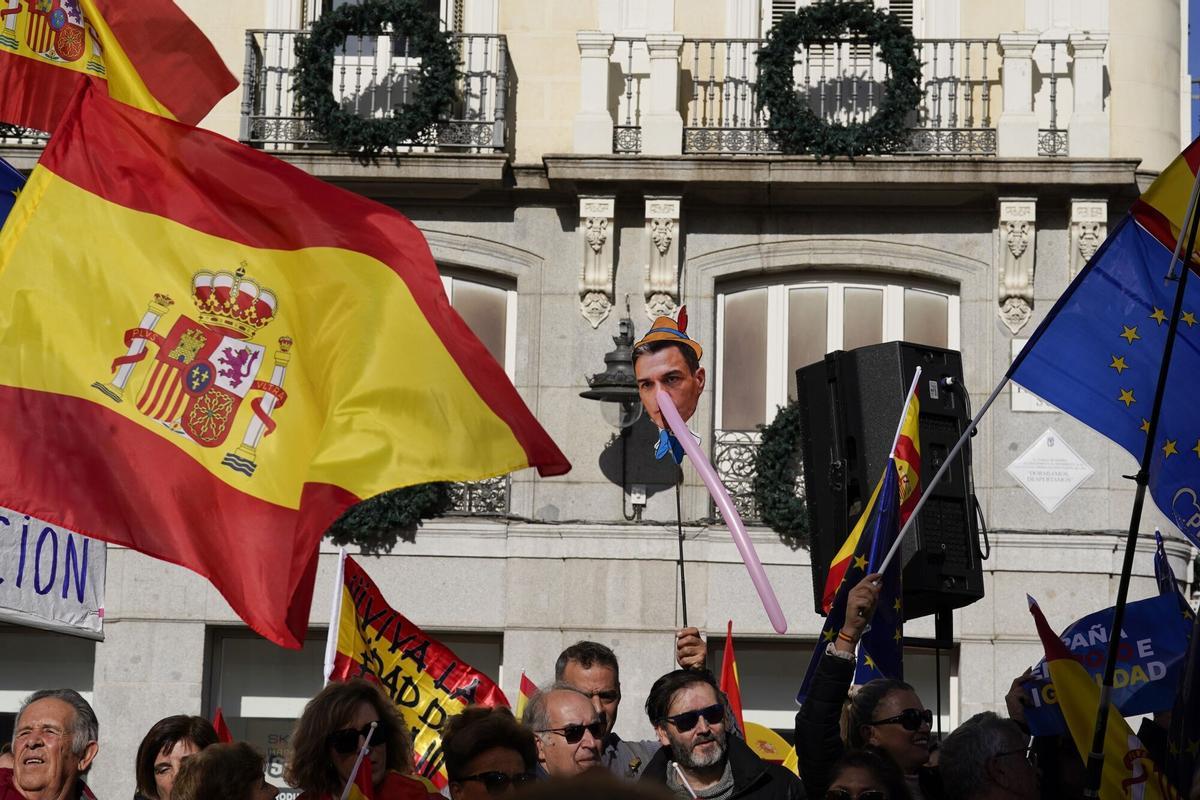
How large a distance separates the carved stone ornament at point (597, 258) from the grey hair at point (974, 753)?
1014 centimetres

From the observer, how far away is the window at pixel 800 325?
55.0 feet

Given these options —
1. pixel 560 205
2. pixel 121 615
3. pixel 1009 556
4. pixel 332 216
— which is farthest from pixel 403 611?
pixel 332 216

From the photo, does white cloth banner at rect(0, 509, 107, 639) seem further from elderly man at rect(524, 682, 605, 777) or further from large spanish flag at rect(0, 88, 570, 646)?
elderly man at rect(524, 682, 605, 777)

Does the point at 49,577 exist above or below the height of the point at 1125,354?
below

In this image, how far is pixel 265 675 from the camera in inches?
651

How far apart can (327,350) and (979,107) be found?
1078 cm

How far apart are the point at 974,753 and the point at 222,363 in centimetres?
289

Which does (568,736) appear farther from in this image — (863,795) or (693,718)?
(863,795)

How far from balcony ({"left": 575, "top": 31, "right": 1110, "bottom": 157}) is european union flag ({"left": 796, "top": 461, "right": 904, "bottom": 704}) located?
8207mm

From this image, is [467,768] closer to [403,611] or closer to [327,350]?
[327,350]

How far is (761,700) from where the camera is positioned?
53.3ft

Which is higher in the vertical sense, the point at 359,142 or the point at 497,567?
the point at 359,142

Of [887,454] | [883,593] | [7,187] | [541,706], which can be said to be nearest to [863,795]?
[541,706]

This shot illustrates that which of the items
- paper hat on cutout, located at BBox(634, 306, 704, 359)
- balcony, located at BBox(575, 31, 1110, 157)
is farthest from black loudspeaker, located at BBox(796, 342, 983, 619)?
balcony, located at BBox(575, 31, 1110, 157)
